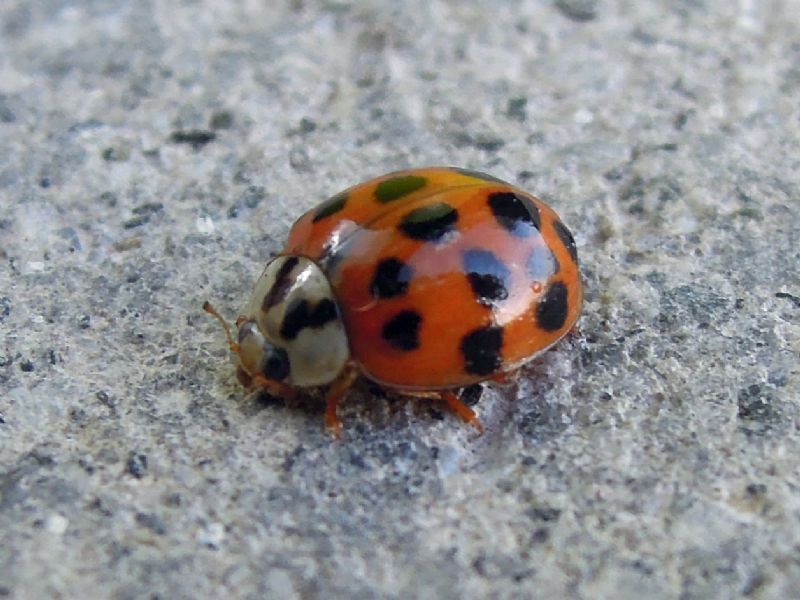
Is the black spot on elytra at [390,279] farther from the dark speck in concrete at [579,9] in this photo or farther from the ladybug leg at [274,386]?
the dark speck in concrete at [579,9]

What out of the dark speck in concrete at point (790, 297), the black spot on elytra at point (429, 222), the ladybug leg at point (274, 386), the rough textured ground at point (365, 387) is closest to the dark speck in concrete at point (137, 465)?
the rough textured ground at point (365, 387)

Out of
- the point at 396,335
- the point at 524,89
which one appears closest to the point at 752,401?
the point at 396,335

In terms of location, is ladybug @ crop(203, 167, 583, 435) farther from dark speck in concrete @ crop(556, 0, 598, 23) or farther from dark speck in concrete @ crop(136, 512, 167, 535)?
dark speck in concrete @ crop(556, 0, 598, 23)

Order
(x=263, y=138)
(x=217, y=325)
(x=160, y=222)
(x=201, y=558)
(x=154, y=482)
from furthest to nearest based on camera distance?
(x=263, y=138), (x=160, y=222), (x=217, y=325), (x=154, y=482), (x=201, y=558)

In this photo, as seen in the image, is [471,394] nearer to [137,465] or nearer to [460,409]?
[460,409]

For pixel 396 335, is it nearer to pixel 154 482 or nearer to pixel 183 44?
pixel 154 482

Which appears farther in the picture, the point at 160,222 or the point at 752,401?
the point at 160,222

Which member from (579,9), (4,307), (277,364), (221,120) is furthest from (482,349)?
(579,9)

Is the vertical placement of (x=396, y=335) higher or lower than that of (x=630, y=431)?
higher
